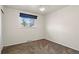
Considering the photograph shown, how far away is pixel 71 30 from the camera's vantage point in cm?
297

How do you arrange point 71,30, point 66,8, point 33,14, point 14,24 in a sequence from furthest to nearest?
1. point 33,14
2. point 14,24
3. point 66,8
4. point 71,30

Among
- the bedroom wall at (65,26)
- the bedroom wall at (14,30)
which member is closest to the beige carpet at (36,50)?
the bedroom wall at (65,26)

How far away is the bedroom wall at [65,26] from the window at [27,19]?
108 cm

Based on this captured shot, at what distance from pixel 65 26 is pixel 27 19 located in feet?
6.91

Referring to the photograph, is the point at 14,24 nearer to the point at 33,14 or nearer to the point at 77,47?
the point at 33,14

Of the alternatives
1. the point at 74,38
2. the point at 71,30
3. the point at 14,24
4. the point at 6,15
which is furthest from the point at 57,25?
the point at 6,15

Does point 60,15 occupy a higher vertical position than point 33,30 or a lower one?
higher

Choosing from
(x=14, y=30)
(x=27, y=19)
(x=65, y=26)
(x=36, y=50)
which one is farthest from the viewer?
(x=27, y=19)

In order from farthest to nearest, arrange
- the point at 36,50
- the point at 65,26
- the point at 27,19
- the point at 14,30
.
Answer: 1. the point at 27,19
2. the point at 14,30
3. the point at 65,26
4. the point at 36,50

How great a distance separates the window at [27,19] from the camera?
12.7 feet

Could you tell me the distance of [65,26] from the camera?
3244 mm

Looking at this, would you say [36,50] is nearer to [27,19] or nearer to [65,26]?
[65,26]

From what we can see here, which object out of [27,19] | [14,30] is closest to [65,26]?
[27,19]
